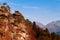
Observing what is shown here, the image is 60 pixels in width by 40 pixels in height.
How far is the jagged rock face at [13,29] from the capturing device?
2472 inches

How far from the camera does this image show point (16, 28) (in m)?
68.3

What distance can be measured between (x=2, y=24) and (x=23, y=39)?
29.6 ft

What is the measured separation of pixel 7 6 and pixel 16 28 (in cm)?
931

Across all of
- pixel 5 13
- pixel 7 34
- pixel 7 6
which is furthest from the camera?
pixel 7 6

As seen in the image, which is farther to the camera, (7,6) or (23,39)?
(7,6)

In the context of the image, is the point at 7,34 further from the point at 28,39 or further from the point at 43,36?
the point at 43,36

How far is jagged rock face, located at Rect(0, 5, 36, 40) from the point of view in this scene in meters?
62.8

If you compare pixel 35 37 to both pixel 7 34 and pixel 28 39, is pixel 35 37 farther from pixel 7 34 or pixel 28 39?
pixel 7 34

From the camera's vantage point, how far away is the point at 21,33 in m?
67.6

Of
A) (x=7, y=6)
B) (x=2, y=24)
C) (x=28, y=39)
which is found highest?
(x=7, y=6)

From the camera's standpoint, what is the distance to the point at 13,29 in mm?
66375

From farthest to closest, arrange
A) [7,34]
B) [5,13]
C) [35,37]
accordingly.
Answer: [35,37], [5,13], [7,34]

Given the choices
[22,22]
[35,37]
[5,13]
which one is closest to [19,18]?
[22,22]

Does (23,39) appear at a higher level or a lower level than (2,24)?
lower
